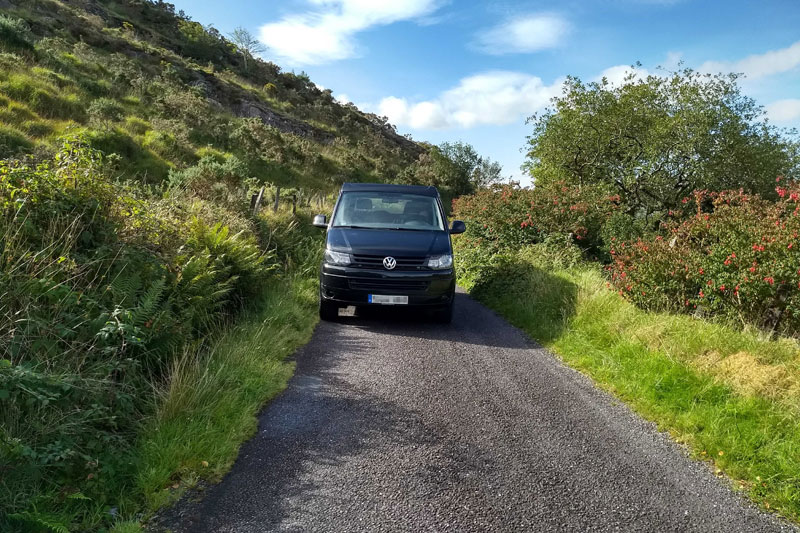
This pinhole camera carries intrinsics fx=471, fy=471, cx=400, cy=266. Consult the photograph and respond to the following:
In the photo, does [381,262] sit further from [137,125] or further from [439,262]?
[137,125]

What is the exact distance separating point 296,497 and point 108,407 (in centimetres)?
143

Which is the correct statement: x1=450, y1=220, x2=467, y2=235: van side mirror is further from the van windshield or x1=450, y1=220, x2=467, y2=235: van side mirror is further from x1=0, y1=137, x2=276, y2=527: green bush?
x1=0, y1=137, x2=276, y2=527: green bush

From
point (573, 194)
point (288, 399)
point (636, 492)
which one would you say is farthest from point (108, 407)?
point (573, 194)

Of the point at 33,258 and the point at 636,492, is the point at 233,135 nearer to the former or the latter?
the point at 33,258

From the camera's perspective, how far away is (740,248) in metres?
6.34

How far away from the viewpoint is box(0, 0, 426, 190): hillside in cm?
1614

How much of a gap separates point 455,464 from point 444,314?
395cm

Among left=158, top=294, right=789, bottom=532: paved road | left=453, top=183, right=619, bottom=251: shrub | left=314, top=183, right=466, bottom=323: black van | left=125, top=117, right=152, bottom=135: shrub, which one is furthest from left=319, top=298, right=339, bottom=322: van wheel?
left=125, top=117, right=152, bottom=135: shrub

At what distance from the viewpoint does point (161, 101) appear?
23.7 meters

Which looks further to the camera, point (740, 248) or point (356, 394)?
point (740, 248)

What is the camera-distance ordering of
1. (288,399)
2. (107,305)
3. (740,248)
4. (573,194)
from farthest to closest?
(573,194), (740,248), (288,399), (107,305)

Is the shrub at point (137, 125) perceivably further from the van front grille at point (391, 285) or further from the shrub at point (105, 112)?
the van front grille at point (391, 285)

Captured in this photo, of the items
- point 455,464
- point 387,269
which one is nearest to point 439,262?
point 387,269

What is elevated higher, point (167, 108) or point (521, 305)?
point (167, 108)
